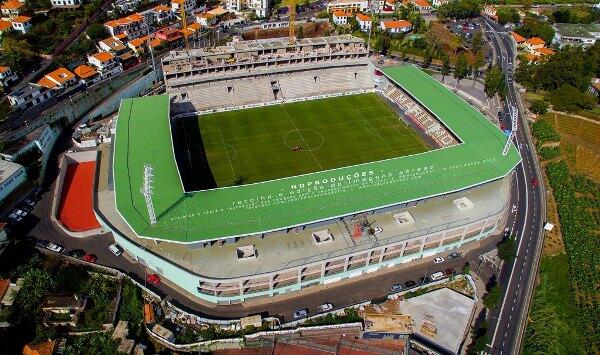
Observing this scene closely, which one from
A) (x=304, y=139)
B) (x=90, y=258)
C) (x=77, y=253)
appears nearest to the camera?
(x=90, y=258)

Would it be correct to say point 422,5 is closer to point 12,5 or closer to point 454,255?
point 454,255

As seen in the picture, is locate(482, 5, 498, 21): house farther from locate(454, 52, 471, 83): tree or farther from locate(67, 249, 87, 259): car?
locate(67, 249, 87, 259): car

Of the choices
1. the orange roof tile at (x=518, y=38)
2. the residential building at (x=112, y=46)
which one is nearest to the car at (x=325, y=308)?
the residential building at (x=112, y=46)

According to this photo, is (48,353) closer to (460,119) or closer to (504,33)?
(460,119)

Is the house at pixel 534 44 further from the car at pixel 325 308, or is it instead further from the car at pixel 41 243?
the car at pixel 41 243

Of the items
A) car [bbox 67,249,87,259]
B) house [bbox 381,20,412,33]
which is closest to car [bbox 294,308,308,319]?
car [bbox 67,249,87,259]

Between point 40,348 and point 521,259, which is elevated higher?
point 40,348

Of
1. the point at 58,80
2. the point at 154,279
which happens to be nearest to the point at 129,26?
the point at 58,80

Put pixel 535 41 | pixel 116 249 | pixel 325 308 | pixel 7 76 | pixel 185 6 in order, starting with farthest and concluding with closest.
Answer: pixel 185 6 → pixel 535 41 → pixel 7 76 → pixel 116 249 → pixel 325 308

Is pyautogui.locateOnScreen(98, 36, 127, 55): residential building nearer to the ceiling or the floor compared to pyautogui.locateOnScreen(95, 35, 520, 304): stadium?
nearer to the ceiling
